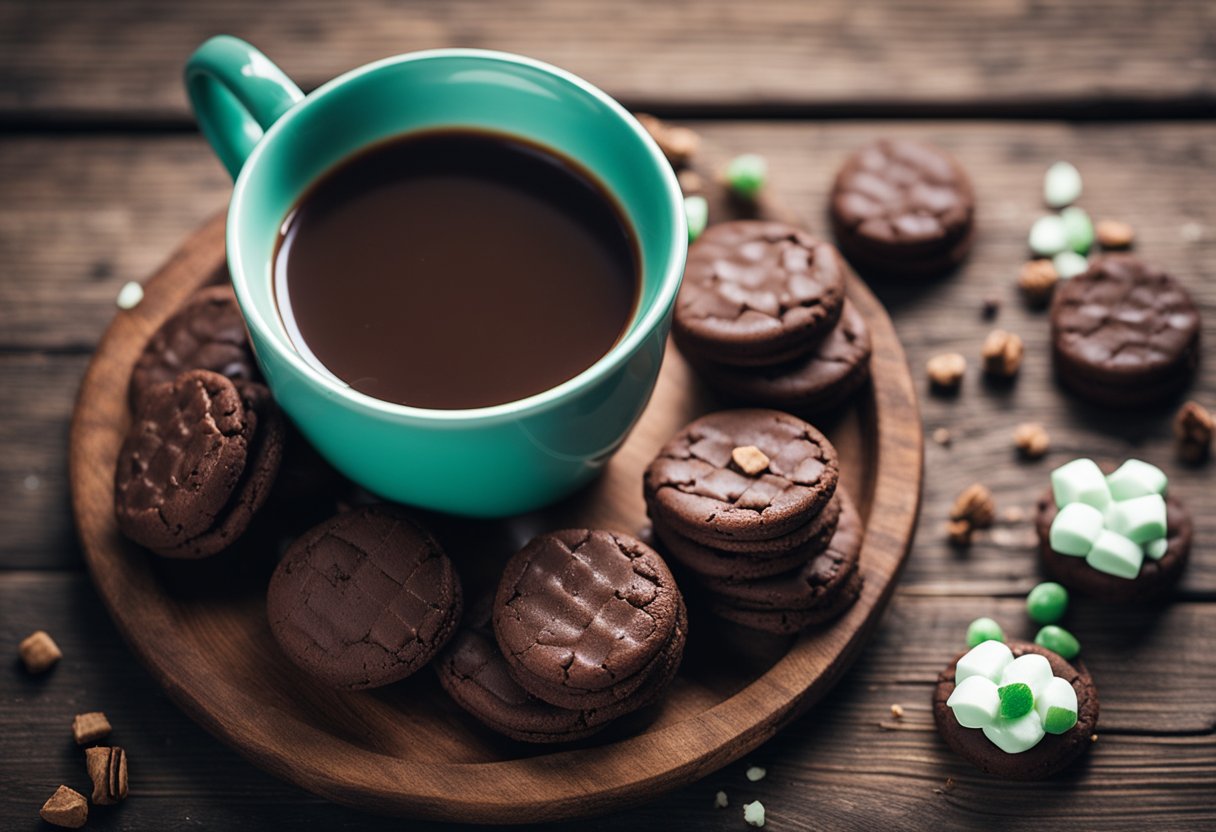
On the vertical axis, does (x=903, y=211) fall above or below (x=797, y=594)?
above

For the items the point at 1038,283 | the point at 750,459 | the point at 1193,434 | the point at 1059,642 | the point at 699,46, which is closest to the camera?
the point at 750,459

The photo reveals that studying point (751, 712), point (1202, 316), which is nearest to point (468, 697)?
point (751, 712)

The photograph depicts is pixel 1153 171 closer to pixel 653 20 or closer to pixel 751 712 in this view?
pixel 653 20

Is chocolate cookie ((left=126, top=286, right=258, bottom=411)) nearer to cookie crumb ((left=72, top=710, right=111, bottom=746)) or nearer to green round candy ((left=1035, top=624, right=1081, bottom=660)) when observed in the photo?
cookie crumb ((left=72, top=710, right=111, bottom=746))

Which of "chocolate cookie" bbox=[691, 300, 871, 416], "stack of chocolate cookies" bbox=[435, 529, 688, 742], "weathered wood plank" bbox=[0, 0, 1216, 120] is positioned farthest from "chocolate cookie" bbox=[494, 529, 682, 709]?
"weathered wood plank" bbox=[0, 0, 1216, 120]

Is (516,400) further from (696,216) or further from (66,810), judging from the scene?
(66,810)

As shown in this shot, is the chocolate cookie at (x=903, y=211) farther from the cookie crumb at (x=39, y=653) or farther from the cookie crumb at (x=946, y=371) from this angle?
the cookie crumb at (x=39, y=653)

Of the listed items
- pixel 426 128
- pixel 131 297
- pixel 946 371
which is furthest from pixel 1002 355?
pixel 131 297

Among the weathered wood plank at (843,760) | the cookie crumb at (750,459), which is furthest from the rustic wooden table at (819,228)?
the cookie crumb at (750,459)
